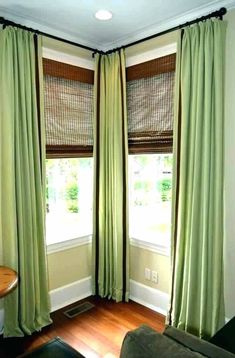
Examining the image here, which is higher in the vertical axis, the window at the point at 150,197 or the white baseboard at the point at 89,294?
the window at the point at 150,197

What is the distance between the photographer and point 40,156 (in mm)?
2500

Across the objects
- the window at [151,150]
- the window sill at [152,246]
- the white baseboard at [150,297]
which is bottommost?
the white baseboard at [150,297]

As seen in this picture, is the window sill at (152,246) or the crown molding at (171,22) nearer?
the crown molding at (171,22)

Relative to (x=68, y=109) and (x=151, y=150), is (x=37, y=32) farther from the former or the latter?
(x=151, y=150)

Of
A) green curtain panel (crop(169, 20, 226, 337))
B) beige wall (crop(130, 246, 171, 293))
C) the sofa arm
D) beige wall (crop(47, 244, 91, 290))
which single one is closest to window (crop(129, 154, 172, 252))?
beige wall (crop(130, 246, 171, 293))

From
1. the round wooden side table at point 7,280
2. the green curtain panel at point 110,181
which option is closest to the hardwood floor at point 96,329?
the green curtain panel at point 110,181

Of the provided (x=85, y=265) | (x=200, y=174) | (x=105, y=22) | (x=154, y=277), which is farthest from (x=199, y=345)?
(x=105, y=22)

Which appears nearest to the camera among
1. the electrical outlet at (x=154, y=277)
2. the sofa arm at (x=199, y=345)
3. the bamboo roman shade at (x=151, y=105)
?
the sofa arm at (x=199, y=345)

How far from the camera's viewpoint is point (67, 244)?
2.95m

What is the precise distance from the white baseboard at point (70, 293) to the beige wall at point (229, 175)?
4.85 feet

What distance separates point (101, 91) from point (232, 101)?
4.52 ft

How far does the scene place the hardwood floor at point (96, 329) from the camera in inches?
89.7

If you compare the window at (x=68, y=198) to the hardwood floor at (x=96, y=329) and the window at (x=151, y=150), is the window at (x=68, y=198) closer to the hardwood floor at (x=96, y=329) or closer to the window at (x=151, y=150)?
the window at (x=151, y=150)

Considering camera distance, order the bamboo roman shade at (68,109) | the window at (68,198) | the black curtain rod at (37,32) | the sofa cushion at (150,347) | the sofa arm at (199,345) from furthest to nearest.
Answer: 1. the window at (68,198)
2. the bamboo roman shade at (68,109)
3. the black curtain rod at (37,32)
4. the sofa arm at (199,345)
5. the sofa cushion at (150,347)
